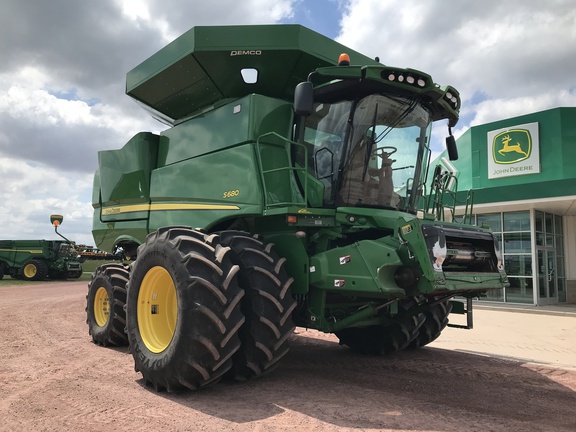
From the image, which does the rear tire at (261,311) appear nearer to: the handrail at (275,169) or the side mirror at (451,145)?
the handrail at (275,169)

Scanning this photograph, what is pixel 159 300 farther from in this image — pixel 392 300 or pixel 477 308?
pixel 477 308

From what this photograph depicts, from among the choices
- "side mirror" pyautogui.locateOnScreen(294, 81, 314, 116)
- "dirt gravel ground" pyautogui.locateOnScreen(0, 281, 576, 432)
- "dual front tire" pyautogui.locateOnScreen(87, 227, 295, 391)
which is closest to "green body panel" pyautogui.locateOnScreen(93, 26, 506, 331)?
"side mirror" pyautogui.locateOnScreen(294, 81, 314, 116)

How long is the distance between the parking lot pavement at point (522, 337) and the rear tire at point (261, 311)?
4203 millimetres

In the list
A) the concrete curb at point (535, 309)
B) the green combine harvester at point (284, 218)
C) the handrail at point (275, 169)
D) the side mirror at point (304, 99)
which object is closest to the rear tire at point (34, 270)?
the green combine harvester at point (284, 218)

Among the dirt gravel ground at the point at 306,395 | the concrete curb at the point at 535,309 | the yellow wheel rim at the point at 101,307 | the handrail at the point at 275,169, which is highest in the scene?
the handrail at the point at 275,169

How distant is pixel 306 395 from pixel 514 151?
13833mm

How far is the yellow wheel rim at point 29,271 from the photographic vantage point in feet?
80.8

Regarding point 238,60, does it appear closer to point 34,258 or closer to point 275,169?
point 275,169

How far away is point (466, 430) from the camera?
12.0ft

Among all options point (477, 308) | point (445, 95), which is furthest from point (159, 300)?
point (477, 308)

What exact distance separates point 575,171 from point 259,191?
12978mm

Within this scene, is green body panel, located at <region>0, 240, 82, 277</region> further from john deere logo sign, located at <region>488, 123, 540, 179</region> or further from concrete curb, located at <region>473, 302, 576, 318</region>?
john deere logo sign, located at <region>488, 123, 540, 179</region>

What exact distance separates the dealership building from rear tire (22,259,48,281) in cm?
2038

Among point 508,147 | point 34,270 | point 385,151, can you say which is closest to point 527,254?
point 508,147
